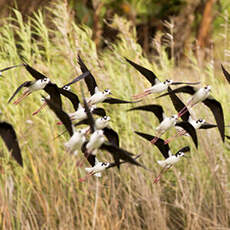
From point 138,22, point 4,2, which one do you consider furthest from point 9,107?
point 138,22

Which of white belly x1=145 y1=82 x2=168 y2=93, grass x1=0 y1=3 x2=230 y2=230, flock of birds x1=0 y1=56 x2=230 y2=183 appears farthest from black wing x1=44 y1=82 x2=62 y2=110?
grass x1=0 y1=3 x2=230 y2=230

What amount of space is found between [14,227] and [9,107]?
51 centimetres

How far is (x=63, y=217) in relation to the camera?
4.92ft

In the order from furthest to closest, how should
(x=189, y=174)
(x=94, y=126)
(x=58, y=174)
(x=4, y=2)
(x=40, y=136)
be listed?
(x=4, y=2), (x=40, y=136), (x=189, y=174), (x=58, y=174), (x=94, y=126)

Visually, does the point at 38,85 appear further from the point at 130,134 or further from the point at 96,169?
the point at 130,134

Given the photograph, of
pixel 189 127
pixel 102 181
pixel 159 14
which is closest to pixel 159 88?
pixel 189 127

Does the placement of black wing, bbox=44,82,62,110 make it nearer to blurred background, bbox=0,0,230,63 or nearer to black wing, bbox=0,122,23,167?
black wing, bbox=0,122,23,167

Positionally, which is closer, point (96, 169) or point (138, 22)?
point (96, 169)

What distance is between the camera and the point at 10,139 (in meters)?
0.38

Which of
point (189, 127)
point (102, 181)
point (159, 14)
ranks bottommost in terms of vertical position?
point (102, 181)

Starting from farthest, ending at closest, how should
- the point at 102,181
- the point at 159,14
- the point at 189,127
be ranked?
the point at 159,14 → the point at 102,181 → the point at 189,127

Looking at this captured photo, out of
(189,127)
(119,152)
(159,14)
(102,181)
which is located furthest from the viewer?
(159,14)

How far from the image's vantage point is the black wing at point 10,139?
1.19 feet

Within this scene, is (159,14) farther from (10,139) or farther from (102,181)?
(10,139)
